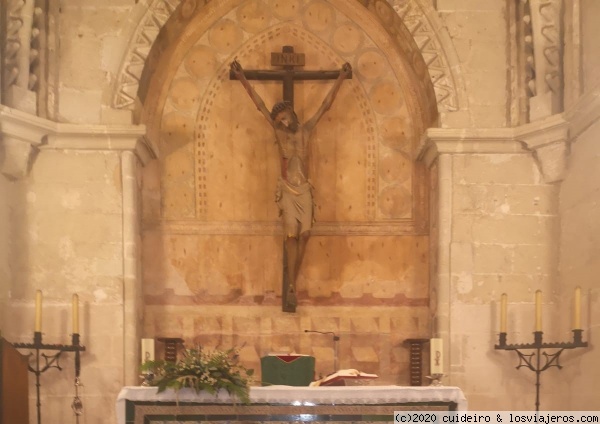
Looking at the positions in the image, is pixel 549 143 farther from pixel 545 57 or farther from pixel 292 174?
pixel 292 174

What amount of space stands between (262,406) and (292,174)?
2.43 m

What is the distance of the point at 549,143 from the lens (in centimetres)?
645

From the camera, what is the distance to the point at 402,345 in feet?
23.3

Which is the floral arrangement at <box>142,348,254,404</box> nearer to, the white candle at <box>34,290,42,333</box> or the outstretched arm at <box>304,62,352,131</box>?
the white candle at <box>34,290,42,333</box>

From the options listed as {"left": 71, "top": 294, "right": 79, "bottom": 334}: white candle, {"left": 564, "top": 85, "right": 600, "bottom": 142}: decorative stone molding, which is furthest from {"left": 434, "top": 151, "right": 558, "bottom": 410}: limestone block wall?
{"left": 71, "top": 294, "right": 79, "bottom": 334}: white candle

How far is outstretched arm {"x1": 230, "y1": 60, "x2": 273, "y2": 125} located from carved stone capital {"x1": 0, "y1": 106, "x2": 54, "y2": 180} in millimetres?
1555

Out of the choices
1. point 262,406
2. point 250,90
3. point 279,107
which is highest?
point 250,90

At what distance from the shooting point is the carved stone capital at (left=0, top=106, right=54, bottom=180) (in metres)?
6.30

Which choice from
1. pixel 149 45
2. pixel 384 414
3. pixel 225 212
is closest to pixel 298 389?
pixel 384 414

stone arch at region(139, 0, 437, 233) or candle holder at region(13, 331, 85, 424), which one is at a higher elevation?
stone arch at region(139, 0, 437, 233)

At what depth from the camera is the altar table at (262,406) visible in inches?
193

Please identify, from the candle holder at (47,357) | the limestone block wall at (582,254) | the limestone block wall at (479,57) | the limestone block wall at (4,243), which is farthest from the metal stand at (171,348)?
the limestone block wall at (582,254)

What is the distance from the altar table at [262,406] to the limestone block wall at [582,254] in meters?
1.75

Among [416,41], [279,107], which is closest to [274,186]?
[279,107]
